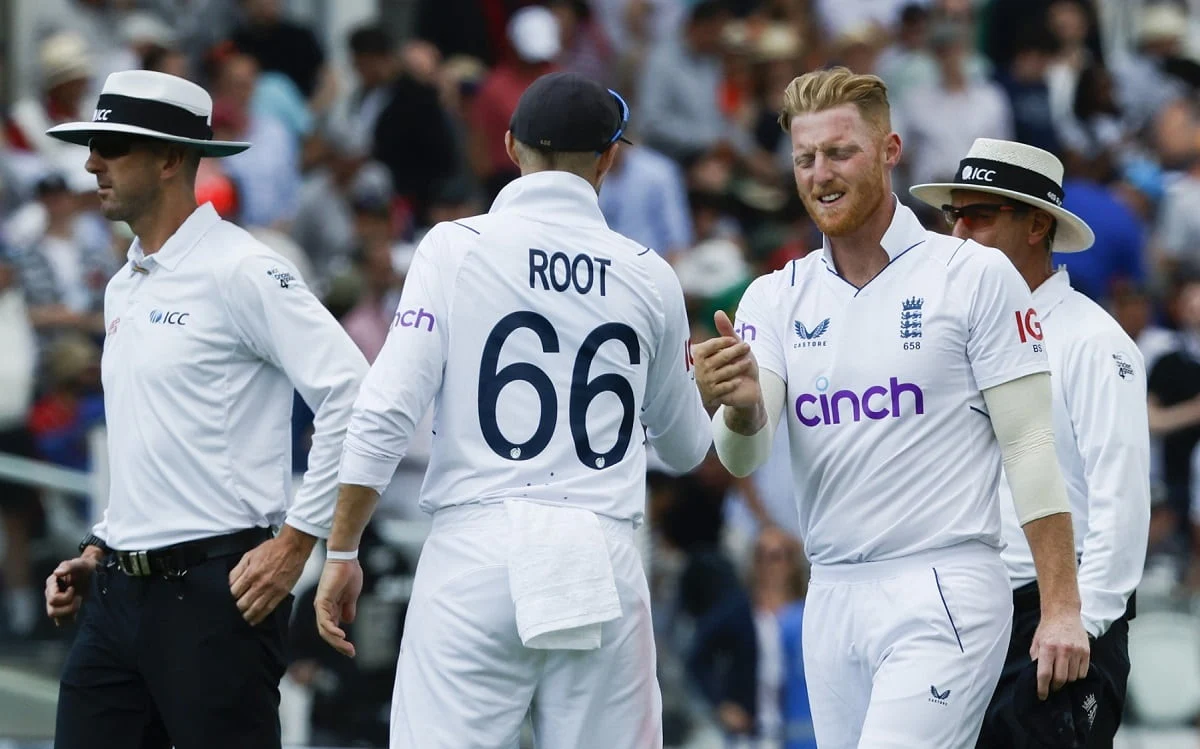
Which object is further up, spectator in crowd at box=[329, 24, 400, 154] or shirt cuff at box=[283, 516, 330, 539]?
spectator in crowd at box=[329, 24, 400, 154]

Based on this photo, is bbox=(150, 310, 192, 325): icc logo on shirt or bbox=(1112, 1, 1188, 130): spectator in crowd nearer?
bbox=(150, 310, 192, 325): icc logo on shirt

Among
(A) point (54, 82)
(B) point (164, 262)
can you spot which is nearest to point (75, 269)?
(A) point (54, 82)

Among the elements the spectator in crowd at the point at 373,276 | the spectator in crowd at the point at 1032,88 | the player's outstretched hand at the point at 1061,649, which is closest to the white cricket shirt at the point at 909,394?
the player's outstretched hand at the point at 1061,649

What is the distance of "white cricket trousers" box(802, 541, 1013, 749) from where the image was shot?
5434mm

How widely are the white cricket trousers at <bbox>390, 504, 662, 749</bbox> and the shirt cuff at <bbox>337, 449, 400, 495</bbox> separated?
0.21 meters

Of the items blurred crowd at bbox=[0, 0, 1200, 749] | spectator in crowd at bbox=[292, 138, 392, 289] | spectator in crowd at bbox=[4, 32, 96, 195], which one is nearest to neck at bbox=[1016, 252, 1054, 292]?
blurred crowd at bbox=[0, 0, 1200, 749]

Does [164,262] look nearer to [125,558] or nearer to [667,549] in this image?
[125,558]

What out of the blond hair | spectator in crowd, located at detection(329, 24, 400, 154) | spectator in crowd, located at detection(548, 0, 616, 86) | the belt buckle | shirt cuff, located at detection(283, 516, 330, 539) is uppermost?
spectator in crowd, located at detection(548, 0, 616, 86)

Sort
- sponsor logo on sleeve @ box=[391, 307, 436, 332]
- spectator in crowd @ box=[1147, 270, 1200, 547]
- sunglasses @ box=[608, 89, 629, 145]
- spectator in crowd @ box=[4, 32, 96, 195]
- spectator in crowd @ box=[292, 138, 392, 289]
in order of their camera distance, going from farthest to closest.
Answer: spectator in crowd @ box=[292, 138, 392, 289]
spectator in crowd @ box=[4, 32, 96, 195]
spectator in crowd @ box=[1147, 270, 1200, 547]
sunglasses @ box=[608, 89, 629, 145]
sponsor logo on sleeve @ box=[391, 307, 436, 332]

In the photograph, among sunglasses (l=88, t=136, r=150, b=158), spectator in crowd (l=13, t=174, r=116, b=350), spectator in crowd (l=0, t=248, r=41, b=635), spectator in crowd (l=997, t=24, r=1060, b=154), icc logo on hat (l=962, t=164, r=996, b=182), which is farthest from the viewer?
spectator in crowd (l=997, t=24, r=1060, b=154)

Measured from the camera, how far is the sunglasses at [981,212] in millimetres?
6508

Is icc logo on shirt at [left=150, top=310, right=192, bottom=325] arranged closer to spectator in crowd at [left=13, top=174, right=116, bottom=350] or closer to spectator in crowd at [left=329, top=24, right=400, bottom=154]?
spectator in crowd at [left=13, top=174, right=116, bottom=350]

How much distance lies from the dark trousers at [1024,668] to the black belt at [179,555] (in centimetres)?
217

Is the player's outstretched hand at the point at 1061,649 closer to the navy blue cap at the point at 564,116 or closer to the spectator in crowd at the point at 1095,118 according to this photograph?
the navy blue cap at the point at 564,116
